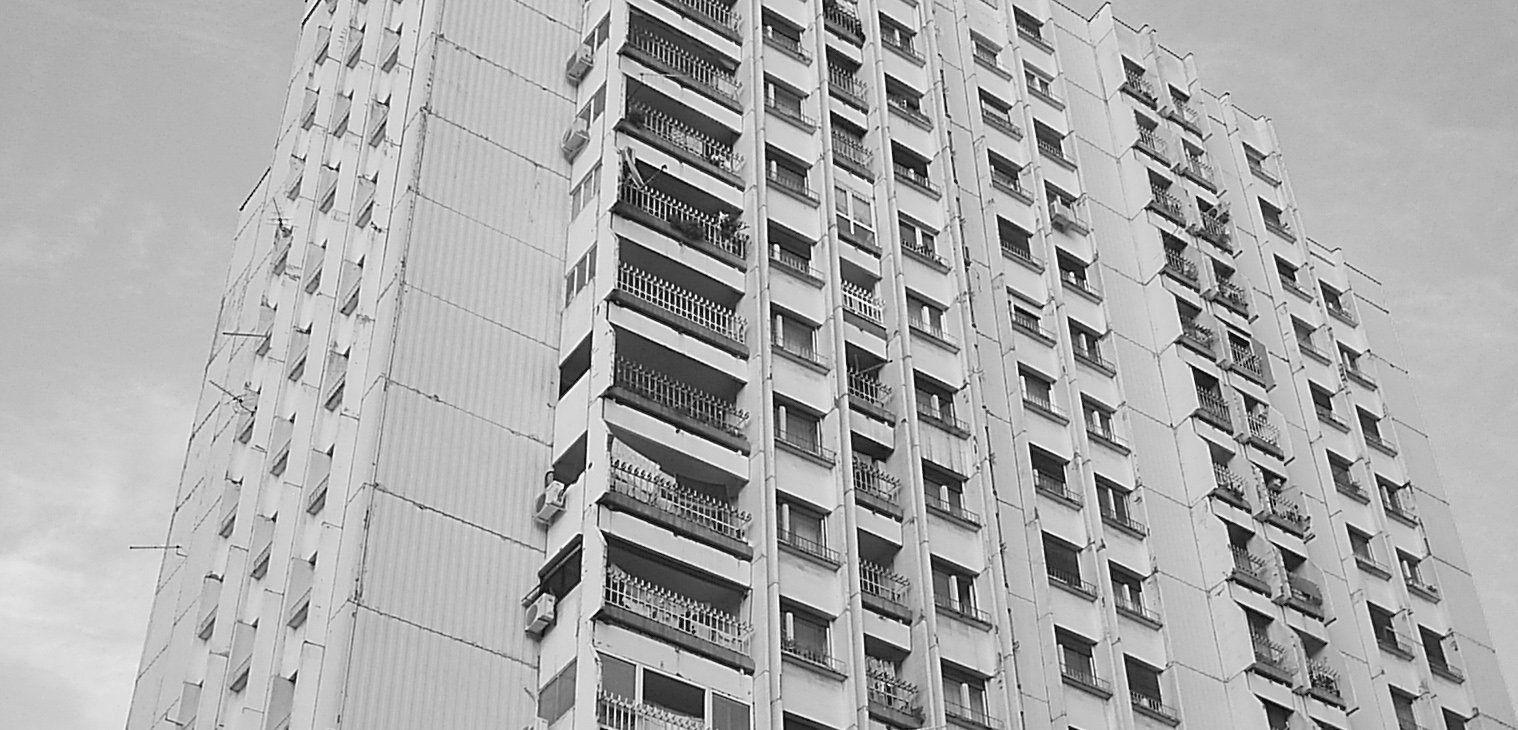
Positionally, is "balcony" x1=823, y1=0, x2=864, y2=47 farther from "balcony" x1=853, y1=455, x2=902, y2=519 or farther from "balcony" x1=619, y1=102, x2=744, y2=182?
"balcony" x1=853, y1=455, x2=902, y2=519

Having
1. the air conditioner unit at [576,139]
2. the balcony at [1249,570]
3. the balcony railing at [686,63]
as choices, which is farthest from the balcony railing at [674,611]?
the balcony at [1249,570]

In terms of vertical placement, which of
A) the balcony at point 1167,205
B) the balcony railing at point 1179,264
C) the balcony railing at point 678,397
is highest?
the balcony at point 1167,205

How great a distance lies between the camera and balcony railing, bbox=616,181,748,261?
148 ft

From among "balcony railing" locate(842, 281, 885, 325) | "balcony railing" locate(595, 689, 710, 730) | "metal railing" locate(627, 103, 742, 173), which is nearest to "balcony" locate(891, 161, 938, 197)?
"balcony railing" locate(842, 281, 885, 325)

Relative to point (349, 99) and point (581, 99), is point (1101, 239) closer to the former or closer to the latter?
point (581, 99)

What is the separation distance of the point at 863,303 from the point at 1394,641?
2064 centimetres

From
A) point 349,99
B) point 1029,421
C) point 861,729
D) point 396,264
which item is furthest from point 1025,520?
point 349,99

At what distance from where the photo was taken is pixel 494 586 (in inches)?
1492

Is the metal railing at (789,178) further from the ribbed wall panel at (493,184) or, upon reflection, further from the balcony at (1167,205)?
the balcony at (1167,205)

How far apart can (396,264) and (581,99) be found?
8966 mm

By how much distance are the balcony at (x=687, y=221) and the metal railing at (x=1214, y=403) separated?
16.9 meters

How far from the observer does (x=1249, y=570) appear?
51875 millimetres

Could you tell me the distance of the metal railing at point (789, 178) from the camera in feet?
162

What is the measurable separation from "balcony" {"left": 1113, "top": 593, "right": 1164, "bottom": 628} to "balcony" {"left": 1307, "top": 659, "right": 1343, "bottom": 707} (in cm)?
480
